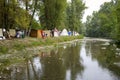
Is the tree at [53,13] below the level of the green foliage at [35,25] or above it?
above

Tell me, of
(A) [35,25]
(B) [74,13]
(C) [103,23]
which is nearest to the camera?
(A) [35,25]

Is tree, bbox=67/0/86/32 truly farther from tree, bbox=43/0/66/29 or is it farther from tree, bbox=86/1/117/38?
tree, bbox=43/0/66/29

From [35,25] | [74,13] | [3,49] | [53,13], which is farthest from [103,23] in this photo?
[3,49]

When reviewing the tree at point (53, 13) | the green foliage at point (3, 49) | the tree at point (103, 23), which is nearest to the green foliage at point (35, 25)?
the tree at point (53, 13)

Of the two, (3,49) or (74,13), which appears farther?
(74,13)

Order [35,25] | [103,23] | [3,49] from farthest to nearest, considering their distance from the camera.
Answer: [103,23]
[35,25]
[3,49]

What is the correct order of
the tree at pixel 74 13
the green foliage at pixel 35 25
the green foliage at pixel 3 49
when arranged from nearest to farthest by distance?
the green foliage at pixel 3 49 → the green foliage at pixel 35 25 → the tree at pixel 74 13

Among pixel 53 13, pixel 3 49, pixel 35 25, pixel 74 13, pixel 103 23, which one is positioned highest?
pixel 74 13

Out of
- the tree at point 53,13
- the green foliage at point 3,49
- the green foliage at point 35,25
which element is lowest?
the green foliage at point 3,49

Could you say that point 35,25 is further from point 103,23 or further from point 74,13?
point 103,23

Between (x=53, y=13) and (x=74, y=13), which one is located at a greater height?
(x=74, y=13)

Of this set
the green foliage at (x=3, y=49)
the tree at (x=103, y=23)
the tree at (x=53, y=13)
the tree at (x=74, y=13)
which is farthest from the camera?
the tree at (x=103, y=23)

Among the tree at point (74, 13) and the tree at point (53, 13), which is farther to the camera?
the tree at point (74, 13)

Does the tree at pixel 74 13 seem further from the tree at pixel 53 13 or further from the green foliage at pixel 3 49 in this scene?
the green foliage at pixel 3 49
